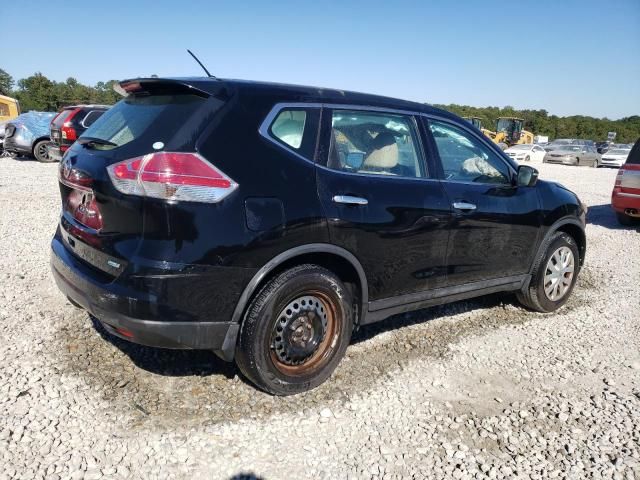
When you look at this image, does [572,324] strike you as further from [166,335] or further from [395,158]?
[166,335]

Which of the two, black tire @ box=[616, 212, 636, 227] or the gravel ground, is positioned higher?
black tire @ box=[616, 212, 636, 227]

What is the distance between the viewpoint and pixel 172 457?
2.52 meters

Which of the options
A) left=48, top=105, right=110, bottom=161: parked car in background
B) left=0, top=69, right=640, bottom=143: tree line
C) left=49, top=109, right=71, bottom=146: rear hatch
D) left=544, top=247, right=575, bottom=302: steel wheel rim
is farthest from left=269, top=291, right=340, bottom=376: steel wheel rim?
left=0, top=69, right=640, bottom=143: tree line

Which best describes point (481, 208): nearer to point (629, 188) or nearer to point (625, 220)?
point (629, 188)

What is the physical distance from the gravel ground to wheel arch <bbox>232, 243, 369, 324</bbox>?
2.00 ft

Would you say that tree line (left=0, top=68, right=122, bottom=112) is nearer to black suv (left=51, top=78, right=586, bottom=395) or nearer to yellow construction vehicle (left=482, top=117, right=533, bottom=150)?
yellow construction vehicle (left=482, top=117, right=533, bottom=150)

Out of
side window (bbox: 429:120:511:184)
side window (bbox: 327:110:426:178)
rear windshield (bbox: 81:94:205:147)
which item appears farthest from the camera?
side window (bbox: 429:120:511:184)

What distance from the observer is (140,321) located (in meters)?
2.58

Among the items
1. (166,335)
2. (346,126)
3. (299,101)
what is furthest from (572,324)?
(166,335)

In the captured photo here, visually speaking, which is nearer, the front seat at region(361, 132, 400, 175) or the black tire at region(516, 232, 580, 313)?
the front seat at region(361, 132, 400, 175)

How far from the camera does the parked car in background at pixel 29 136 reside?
15.0 m

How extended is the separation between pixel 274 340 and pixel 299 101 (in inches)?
57.7

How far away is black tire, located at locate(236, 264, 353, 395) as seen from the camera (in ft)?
9.37

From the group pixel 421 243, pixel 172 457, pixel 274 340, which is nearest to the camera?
pixel 172 457
